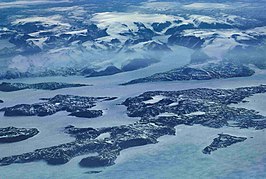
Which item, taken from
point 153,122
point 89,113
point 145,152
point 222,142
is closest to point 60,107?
point 89,113

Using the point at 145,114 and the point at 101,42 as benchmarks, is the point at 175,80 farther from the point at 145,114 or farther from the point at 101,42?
the point at 101,42

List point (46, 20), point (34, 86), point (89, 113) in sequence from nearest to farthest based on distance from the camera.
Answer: point (89, 113) < point (34, 86) < point (46, 20)

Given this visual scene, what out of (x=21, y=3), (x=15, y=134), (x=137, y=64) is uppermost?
(x=21, y=3)

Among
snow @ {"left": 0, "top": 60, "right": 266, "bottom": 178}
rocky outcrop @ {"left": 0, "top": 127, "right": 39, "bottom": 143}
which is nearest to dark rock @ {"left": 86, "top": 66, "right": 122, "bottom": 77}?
snow @ {"left": 0, "top": 60, "right": 266, "bottom": 178}

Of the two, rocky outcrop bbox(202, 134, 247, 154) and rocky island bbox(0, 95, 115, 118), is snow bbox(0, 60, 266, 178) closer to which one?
rocky outcrop bbox(202, 134, 247, 154)

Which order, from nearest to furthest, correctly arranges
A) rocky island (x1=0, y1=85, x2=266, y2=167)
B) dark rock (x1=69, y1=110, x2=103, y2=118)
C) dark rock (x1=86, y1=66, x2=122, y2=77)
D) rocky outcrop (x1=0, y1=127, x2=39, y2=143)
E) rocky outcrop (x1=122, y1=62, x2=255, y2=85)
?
rocky island (x1=0, y1=85, x2=266, y2=167)
rocky outcrop (x1=0, y1=127, x2=39, y2=143)
dark rock (x1=69, y1=110, x2=103, y2=118)
rocky outcrop (x1=122, y1=62, x2=255, y2=85)
dark rock (x1=86, y1=66, x2=122, y2=77)

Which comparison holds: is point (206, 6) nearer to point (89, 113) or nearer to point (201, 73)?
point (201, 73)

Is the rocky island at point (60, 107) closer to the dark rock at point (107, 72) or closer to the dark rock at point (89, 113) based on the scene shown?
the dark rock at point (89, 113)
